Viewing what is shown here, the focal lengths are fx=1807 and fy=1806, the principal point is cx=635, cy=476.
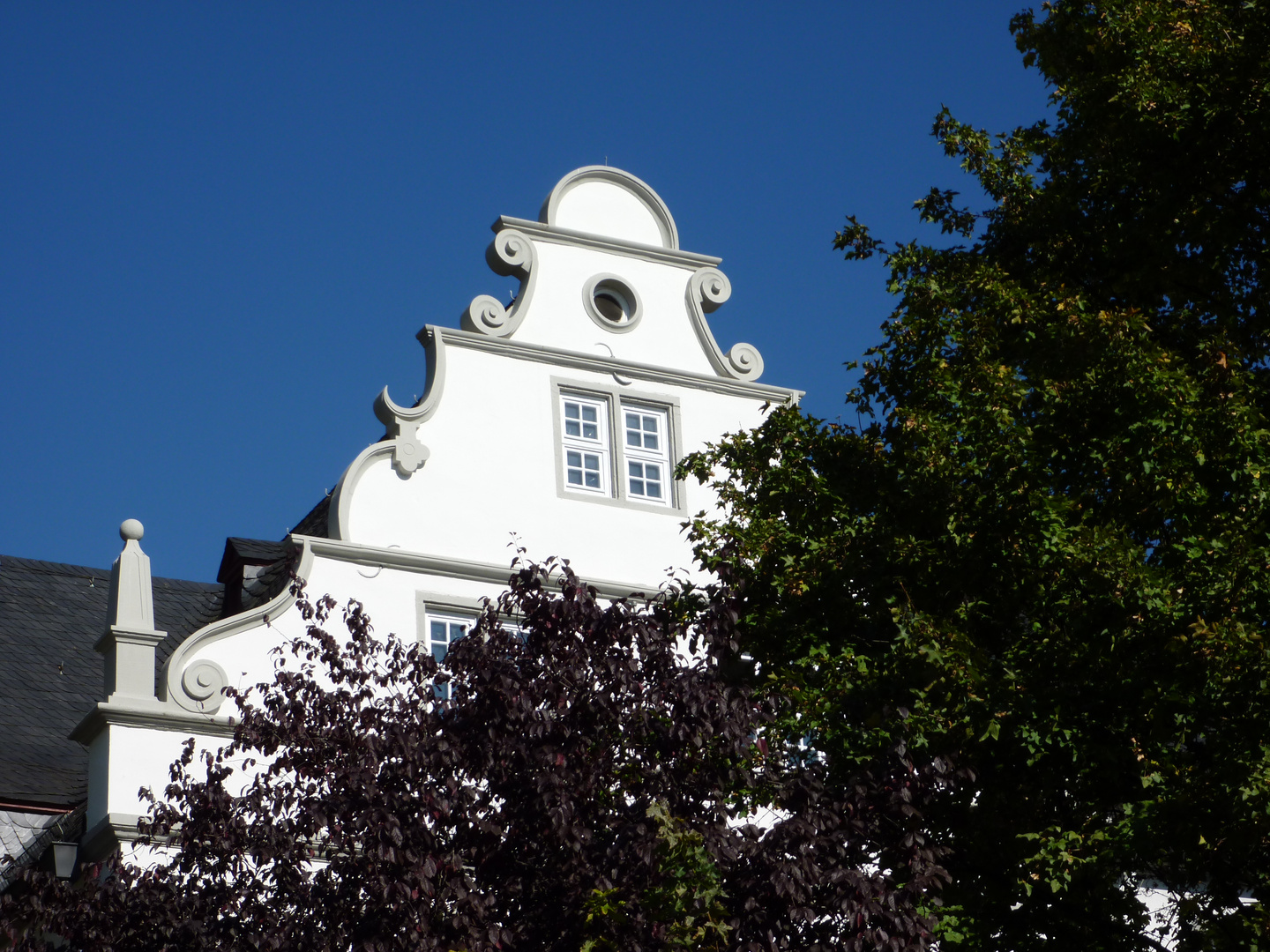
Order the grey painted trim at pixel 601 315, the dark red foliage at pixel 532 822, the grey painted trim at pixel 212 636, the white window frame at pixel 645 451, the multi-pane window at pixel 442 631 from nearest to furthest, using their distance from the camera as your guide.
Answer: the dark red foliage at pixel 532 822
the grey painted trim at pixel 212 636
the multi-pane window at pixel 442 631
the white window frame at pixel 645 451
the grey painted trim at pixel 601 315

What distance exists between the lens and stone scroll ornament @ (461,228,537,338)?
21.0 metres

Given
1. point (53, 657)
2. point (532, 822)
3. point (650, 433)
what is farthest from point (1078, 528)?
point (53, 657)

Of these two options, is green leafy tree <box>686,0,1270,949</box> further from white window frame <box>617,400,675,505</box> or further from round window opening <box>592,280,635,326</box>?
round window opening <box>592,280,635,326</box>

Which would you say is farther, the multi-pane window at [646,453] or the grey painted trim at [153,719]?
the multi-pane window at [646,453]

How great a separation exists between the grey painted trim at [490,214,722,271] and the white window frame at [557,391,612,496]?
6.52 ft

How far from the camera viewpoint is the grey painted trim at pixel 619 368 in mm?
20703

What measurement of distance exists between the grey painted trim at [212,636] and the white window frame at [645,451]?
4.00 meters

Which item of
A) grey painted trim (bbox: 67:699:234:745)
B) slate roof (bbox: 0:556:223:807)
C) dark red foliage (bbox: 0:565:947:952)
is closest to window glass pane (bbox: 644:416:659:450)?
grey painted trim (bbox: 67:699:234:745)

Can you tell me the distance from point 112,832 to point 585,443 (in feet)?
22.6

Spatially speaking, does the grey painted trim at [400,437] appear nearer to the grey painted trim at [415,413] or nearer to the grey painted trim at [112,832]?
the grey painted trim at [415,413]

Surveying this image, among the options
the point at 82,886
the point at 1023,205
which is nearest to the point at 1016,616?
the point at 1023,205

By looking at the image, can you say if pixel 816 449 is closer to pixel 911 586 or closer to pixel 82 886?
pixel 911 586

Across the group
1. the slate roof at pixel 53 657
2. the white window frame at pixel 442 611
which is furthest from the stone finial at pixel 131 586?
the white window frame at pixel 442 611

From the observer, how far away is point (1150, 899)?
2238cm
